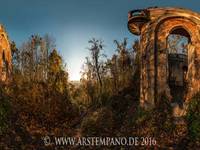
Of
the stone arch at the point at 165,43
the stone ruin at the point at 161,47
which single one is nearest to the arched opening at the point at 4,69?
the stone ruin at the point at 161,47

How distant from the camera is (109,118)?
20828mm

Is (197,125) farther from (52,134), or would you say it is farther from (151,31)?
(52,134)

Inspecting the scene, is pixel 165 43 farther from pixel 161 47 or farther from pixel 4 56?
pixel 4 56

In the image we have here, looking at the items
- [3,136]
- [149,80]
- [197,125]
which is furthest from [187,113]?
[3,136]

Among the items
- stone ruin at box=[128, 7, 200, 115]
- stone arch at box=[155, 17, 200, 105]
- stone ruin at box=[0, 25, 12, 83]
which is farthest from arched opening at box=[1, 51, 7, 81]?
stone arch at box=[155, 17, 200, 105]

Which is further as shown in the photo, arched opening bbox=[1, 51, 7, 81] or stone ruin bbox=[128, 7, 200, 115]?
arched opening bbox=[1, 51, 7, 81]

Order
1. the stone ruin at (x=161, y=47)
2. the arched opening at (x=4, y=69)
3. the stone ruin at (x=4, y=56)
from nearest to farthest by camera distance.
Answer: the stone ruin at (x=161, y=47), the arched opening at (x=4, y=69), the stone ruin at (x=4, y=56)

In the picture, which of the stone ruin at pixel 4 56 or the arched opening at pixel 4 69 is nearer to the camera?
the arched opening at pixel 4 69

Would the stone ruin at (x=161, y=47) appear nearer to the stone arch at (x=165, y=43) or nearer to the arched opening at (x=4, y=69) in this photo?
the stone arch at (x=165, y=43)

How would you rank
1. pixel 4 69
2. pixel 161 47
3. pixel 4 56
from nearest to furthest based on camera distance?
pixel 161 47 < pixel 4 69 < pixel 4 56

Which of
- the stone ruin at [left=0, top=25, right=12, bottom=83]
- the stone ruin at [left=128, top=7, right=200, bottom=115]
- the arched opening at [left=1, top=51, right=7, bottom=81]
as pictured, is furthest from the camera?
the stone ruin at [left=0, top=25, right=12, bottom=83]

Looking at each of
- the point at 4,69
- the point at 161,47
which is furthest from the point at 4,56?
the point at 161,47

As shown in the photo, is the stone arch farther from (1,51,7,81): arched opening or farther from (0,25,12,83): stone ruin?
(0,25,12,83): stone ruin

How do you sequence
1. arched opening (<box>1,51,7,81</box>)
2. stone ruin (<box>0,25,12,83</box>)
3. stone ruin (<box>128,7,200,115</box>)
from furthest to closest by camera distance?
stone ruin (<box>0,25,12,83</box>) → arched opening (<box>1,51,7,81</box>) → stone ruin (<box>128,7,200,115</box>)
